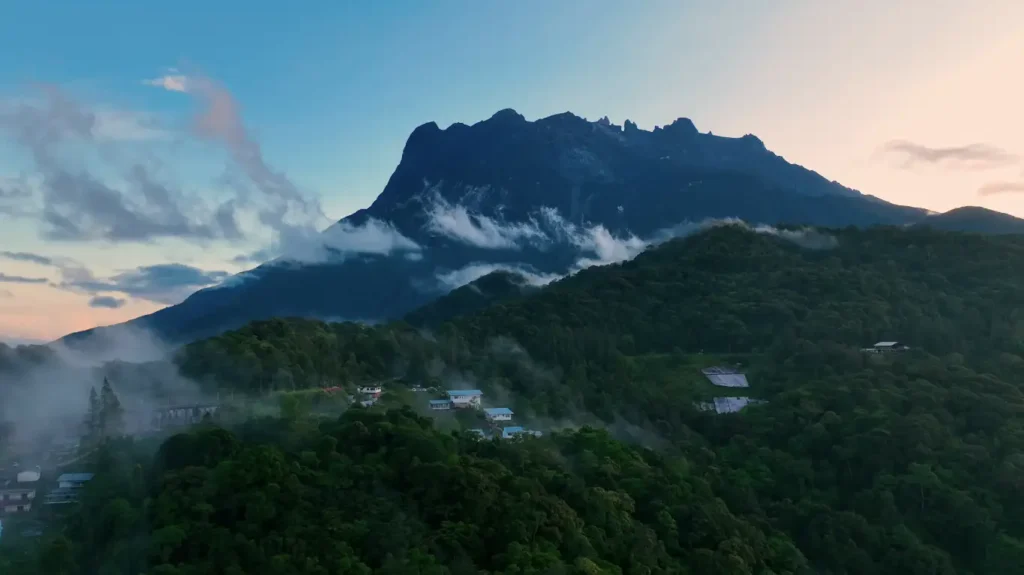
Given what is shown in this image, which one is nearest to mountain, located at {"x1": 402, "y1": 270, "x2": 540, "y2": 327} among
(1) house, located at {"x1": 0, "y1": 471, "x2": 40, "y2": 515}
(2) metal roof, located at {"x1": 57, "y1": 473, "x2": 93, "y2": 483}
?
(2) metal roof, located at {"x1": 57, "y1": 473, "x2": 93, "y2": 483}

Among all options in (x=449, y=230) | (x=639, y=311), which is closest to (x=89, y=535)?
(x=639, y=311)

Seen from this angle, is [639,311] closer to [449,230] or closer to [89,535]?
[89,535]

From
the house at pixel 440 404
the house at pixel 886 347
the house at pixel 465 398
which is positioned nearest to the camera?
the house at pixel 440 404

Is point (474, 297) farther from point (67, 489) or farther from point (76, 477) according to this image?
point (67, 489)

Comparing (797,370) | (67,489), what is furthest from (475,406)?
(797,370)

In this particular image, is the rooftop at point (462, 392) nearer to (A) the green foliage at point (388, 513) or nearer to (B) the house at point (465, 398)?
(B) the house at point (465, 398)

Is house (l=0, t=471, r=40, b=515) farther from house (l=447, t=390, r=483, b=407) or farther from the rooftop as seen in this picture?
the rooftop

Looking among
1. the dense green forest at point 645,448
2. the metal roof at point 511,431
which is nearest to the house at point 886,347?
the dense green forest at point 645,448
